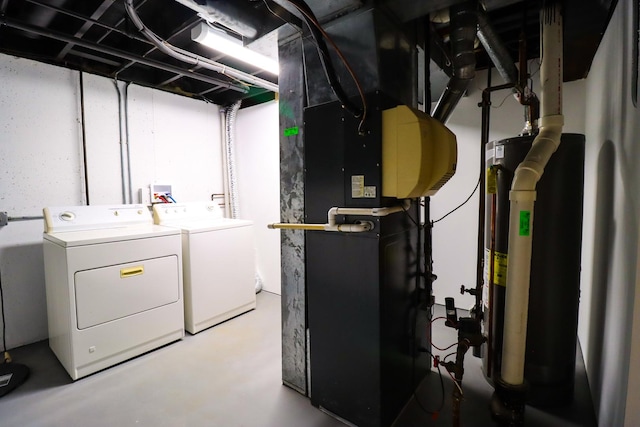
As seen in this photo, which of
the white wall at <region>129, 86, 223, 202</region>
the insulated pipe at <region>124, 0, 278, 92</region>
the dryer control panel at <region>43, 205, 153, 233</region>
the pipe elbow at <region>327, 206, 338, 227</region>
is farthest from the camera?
the white wall at <region>129, 86, 223, 202</region>

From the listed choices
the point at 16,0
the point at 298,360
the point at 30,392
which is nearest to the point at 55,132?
the point at 16,0

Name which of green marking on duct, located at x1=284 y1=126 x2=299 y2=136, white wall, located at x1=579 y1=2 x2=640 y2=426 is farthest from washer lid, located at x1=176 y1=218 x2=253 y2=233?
white wall, located at x1=579 y1=2 x2=640 y2=426

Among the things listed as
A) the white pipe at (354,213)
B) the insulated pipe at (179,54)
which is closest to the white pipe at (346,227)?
the white pipe at (354,213)

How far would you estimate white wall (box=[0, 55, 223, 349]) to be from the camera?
249 centimetres

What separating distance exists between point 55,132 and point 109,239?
1.30m

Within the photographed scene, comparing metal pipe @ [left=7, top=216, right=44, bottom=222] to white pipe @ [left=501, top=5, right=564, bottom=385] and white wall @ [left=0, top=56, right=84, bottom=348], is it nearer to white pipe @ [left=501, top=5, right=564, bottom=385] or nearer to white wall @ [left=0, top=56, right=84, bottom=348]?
white wall @ [left=0, top=56, right=84, bottom=348]

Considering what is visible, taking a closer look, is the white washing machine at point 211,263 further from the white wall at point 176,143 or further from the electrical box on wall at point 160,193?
the white wall at point 176,143

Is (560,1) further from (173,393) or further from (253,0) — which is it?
(173,393)

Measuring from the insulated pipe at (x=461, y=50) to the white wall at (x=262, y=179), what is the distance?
2.16m

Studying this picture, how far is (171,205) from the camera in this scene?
10.2 ft

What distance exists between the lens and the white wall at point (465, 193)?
9.18 feet

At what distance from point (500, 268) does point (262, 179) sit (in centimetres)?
279

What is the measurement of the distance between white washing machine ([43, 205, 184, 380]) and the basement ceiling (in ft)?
4.43

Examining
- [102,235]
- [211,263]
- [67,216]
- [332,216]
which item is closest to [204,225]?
[211,263]
